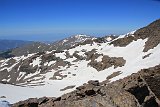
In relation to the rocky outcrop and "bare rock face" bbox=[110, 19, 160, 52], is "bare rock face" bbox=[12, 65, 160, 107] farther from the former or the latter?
"bare rock face" bbox=[110, 19, 160, 52]

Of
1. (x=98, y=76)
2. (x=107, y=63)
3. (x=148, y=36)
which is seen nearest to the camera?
(x=98, y=76)

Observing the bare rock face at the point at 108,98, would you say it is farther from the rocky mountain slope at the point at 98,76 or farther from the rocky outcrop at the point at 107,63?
the rocky outcrop at the point at 107,63

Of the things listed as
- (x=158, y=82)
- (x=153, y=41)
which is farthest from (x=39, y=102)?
(x=153, y=41)

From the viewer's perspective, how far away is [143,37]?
3465 inches

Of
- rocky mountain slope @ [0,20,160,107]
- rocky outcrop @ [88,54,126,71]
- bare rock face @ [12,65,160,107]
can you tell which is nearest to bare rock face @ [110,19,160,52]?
rocky mountain slope @ [0,20,160,107]

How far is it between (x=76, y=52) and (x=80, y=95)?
323ft

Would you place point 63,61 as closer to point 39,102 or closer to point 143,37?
point 143,37

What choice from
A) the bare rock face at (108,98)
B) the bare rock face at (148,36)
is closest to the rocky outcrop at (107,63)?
the bare rock face at (148,36)

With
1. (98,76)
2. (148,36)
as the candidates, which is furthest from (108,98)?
(148,36)

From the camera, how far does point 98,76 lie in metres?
73.8

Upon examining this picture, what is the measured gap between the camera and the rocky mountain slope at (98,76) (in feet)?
63.7

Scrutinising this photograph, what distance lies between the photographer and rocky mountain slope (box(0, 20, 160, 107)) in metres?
19.4

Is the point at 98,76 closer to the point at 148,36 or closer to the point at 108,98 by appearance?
the point at 148,36

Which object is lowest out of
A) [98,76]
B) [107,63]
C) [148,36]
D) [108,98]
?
[98,76]
